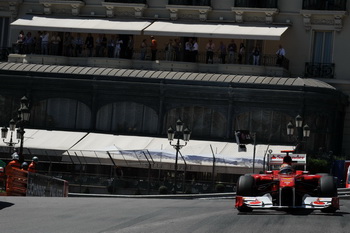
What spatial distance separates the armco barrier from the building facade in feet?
68.2

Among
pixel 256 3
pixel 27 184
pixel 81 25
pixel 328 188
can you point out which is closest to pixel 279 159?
pixel 27 184

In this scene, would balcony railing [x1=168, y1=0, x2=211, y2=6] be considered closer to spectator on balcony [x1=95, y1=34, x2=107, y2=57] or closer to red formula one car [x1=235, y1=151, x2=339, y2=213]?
spectator on balcony [x1=95, y1=34, x2=107, y2=57]

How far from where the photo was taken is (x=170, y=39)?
60312mm

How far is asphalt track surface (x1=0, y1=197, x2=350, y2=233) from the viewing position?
2039 cm

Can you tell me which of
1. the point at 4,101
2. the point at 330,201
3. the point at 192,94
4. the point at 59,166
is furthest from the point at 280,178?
the point at 4,101

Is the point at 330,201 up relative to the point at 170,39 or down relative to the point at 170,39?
down

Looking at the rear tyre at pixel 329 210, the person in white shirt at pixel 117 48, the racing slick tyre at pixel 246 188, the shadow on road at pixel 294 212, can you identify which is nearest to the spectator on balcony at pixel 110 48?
the person in white shirt at pixel 117 48

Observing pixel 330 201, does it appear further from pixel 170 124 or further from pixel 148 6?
pixel 148 6

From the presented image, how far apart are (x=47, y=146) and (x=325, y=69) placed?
617 inches

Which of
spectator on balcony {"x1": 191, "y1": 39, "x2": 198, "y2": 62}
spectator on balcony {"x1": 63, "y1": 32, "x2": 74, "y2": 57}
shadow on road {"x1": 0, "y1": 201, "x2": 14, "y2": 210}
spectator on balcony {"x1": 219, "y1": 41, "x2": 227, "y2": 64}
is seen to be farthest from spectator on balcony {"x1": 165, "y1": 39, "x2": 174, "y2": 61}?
shadow on road {"x1": 0, "y1": 201, "x2": 14, "y2": 210}

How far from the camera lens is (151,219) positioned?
886 inches

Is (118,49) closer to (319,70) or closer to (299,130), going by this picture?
(319,70)

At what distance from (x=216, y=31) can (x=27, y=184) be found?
2485cm

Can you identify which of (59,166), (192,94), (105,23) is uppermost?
(105,23)
